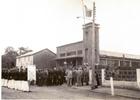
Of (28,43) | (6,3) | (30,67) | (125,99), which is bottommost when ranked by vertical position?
(125,99)

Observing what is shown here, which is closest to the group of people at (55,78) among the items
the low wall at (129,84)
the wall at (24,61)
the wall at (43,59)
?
the low wall at (129,84)

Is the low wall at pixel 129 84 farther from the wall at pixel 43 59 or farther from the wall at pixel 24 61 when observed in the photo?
the wall at pixel 24 61

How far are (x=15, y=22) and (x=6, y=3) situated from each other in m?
0.34

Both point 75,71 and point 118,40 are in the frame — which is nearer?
point 118,40

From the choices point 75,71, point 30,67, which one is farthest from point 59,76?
point 30,67

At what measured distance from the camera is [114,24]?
4570 mm

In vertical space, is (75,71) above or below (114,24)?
below

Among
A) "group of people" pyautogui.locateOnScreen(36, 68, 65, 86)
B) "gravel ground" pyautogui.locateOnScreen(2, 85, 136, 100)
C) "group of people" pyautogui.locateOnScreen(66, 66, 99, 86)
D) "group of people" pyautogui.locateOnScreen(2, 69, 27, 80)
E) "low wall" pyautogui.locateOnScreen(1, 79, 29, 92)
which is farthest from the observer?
"group of people" pyautogui.locateOnScreen(36, 68, 65, 86)

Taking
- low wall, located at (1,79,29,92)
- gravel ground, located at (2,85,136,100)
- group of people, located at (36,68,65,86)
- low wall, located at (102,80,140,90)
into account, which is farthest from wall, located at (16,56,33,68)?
group of people, located at (36,68,65,86)

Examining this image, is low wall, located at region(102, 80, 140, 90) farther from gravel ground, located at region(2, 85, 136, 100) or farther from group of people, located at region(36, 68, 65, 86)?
group of people, located at region(36, 68, 65, 86)

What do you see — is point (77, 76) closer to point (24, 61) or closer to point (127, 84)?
point (127, 84)

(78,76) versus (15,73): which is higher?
(15,73)

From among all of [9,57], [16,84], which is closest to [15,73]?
[16,84]

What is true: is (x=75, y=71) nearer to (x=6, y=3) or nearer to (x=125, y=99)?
(x=125, y=99)
